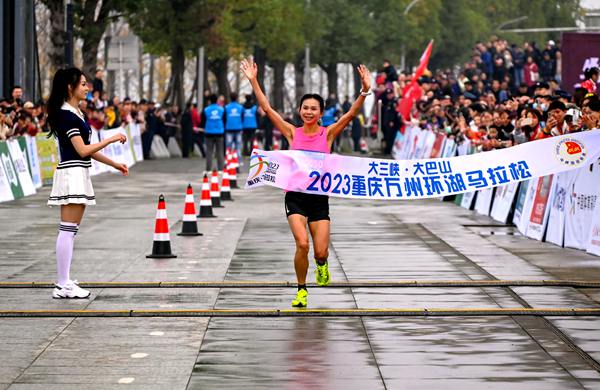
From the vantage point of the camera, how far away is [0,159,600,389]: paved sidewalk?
9.73 meters

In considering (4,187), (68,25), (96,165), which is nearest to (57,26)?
(68,25)

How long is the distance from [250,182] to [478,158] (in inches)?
128

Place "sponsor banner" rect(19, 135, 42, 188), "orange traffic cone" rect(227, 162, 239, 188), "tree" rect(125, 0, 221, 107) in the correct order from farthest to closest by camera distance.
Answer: "tree" rect(125, 0, 221, 107)
"orange traffic cone" rect(227, 162, 239, 188)
"sponsor banner" rect(19, 135, 42, 188)

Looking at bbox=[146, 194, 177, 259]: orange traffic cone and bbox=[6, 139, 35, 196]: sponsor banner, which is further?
bbox=[6, 139, 35, 196]: sponsor banner

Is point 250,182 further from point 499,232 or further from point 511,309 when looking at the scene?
point 499,232

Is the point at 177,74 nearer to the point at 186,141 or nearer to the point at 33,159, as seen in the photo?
the point at 186,141

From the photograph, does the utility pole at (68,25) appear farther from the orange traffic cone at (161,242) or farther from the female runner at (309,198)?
the female runner at (309,198)

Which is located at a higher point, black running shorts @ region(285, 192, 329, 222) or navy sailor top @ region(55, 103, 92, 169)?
navy sailor top @ region(55, 103, 92, 169)

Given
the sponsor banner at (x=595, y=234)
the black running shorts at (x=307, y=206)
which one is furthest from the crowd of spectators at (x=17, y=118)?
the black running shorts at (x=307, y=206)

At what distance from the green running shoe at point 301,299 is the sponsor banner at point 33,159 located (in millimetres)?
18515

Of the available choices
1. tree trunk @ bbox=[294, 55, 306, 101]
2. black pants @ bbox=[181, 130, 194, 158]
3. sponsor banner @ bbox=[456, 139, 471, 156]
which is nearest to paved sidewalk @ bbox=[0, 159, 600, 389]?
sponsor banner @ bbox=[456, 139, 471, 156]

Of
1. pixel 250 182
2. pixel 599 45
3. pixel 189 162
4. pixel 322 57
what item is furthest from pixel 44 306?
pixel 322 57

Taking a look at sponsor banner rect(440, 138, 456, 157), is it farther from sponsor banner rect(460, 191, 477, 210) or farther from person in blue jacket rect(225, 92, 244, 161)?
person in blue jacket rect(225, 92, 244, 161)

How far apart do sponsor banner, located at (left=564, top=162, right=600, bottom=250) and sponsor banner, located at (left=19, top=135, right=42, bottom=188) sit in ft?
47.8
